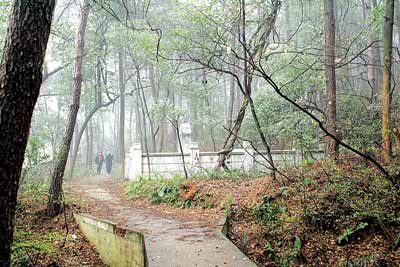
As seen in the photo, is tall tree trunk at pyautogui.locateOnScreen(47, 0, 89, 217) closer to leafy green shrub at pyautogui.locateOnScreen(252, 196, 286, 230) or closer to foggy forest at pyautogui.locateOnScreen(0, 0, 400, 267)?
foggy forest at pyautogui.locateOnScreen(0, 0, 400, 267)

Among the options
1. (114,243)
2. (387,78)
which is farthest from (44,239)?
(387,78)

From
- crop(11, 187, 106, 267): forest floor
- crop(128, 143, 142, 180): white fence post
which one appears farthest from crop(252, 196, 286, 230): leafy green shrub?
crop(128, 143, 142, 180): white fence post

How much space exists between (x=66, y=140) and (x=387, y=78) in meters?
8.67

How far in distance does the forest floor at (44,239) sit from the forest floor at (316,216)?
2670 millimetres

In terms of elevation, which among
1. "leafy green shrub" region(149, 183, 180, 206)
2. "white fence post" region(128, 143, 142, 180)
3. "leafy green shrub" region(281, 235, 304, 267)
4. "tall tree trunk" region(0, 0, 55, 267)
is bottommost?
"leafy green shrub" region(281, 235, 304, 267)

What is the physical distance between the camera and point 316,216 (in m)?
6.74

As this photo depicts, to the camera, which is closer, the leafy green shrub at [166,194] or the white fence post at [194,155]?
the leafy green shrub at [166,194]

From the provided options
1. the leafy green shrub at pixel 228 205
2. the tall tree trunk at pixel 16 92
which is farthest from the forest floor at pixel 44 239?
the leafy green shrub at pixel 228 205

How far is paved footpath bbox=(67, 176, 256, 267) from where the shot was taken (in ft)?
15.6

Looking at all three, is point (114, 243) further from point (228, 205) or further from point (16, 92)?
point (16, 92)

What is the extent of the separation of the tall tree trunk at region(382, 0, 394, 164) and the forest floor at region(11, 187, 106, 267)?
7134 mm

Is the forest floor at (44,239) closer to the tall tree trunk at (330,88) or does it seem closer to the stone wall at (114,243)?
the stone wall at (114,243)

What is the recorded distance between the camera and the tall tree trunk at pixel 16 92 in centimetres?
336

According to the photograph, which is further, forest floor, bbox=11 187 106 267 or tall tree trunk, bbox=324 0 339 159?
Answer: tall tree trunk, bbox=324 0 339 159
